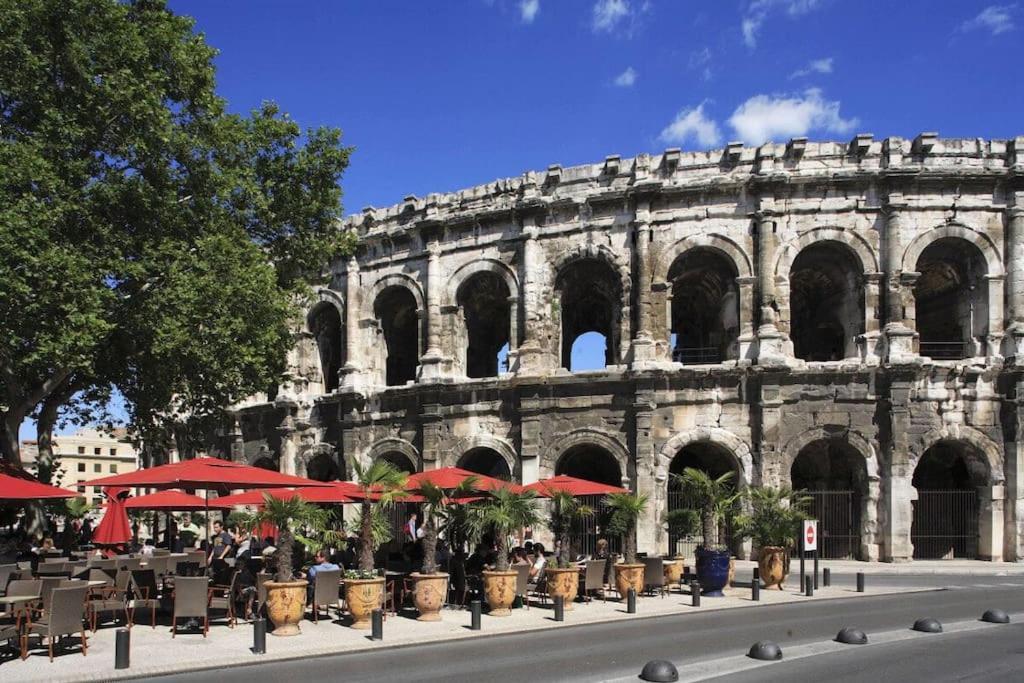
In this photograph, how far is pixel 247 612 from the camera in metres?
13.0

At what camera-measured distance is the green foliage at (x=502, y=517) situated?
13.9 m

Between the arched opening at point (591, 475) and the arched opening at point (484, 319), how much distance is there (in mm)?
2962

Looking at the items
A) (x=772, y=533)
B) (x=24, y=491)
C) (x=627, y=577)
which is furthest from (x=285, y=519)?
(x=772, y=533)

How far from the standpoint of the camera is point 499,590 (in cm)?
1391

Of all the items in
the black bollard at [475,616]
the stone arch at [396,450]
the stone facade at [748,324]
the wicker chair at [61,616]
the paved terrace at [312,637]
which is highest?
the stone facade at [748,324]

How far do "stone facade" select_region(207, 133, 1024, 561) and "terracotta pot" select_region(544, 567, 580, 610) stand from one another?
7643 mm

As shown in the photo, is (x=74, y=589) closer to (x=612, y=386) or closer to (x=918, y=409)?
(x=612, y=386)

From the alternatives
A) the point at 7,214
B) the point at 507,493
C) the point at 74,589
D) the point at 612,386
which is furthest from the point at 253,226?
the point at 74,589

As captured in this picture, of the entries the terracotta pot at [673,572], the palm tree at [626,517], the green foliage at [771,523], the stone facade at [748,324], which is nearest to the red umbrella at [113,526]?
the stone facade at [748,324]

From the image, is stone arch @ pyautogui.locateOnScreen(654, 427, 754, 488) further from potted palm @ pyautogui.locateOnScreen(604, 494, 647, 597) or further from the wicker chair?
the wicker chair

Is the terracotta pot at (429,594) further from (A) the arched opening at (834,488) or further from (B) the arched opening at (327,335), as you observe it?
(B) the arched opening at (327,335)

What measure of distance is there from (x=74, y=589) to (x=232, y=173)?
1153 centimetres

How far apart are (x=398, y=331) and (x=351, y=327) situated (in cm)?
204

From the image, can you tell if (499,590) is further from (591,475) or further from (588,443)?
(591,475)
